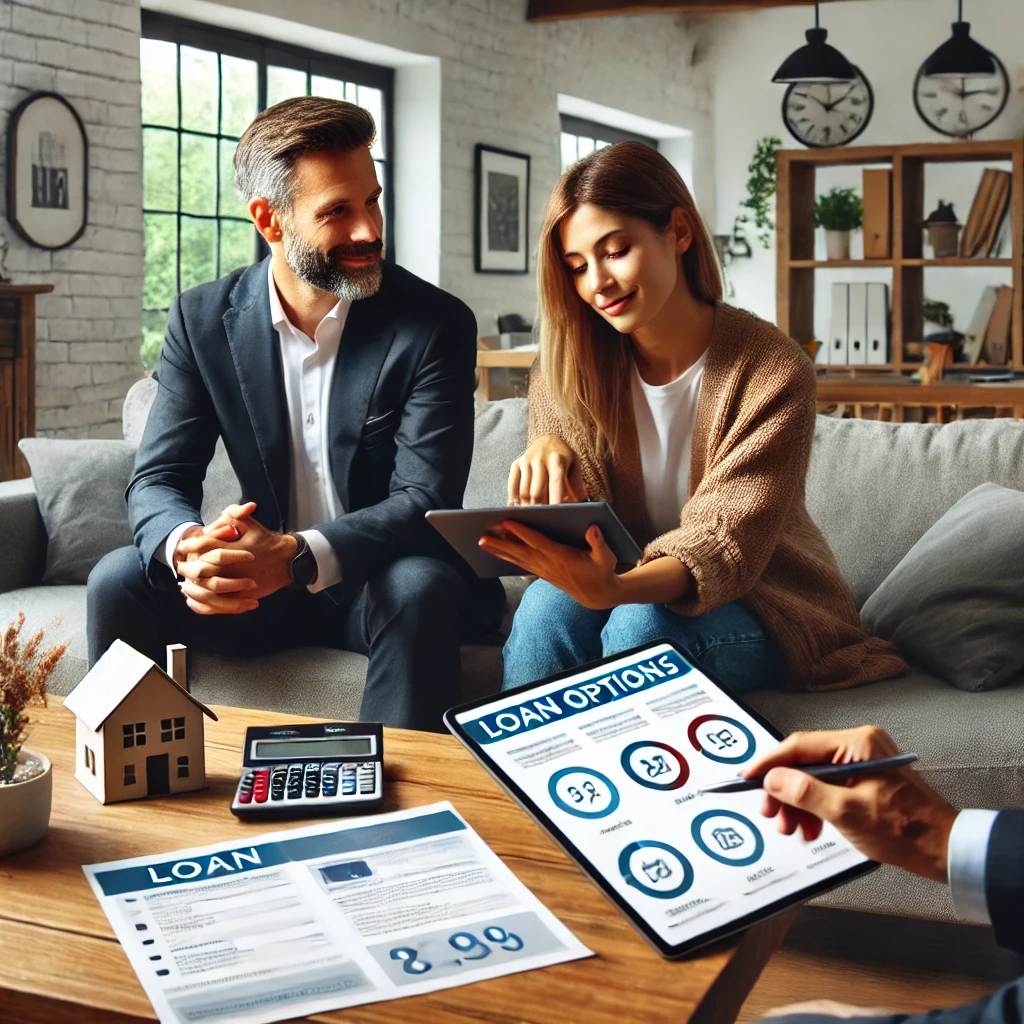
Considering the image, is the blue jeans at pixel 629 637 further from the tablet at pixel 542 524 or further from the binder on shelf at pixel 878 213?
the binder on shelf at pixel 878 213

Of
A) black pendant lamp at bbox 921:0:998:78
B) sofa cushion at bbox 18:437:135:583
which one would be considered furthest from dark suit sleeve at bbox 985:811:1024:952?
black pendant lamp at bbox 921:0:998:78

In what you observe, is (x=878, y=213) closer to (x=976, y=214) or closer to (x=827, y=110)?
(x=976, y=214)

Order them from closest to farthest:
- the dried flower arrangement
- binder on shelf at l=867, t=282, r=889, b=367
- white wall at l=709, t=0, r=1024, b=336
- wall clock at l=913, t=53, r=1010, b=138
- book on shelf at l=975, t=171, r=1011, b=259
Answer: the dried flower arrangement, book on shelf at l=975, t=171, r=1011, b=259, binder on shelf at l=867, t=282, r=889, b=367, wall clock at l=913, t=53, r=1010, b=138, white wall at l=709, t=0, r=1024, b=336

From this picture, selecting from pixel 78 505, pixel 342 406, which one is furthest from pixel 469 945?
pixel 78 505

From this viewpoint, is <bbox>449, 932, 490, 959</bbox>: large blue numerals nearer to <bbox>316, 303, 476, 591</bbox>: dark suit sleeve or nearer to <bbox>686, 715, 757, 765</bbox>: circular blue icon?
<bbox>686, 715, 757, 765</bbox>: circular blue icon

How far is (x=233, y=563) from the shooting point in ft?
5.95

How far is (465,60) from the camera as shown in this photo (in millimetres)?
6227

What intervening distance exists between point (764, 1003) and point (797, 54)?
216 inches

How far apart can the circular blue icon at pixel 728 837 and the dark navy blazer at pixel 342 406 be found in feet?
3.38

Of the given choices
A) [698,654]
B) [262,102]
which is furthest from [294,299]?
[262,102]

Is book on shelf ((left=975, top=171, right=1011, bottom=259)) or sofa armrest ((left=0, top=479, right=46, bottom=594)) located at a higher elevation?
book on shelf ((left=975, top=171, right=1011, bottom=259))

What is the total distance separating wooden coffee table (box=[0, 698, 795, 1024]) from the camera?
0.88m

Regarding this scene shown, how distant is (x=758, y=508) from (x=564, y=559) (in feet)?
1.10

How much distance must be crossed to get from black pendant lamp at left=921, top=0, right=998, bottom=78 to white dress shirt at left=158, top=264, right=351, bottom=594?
16.7 feet
